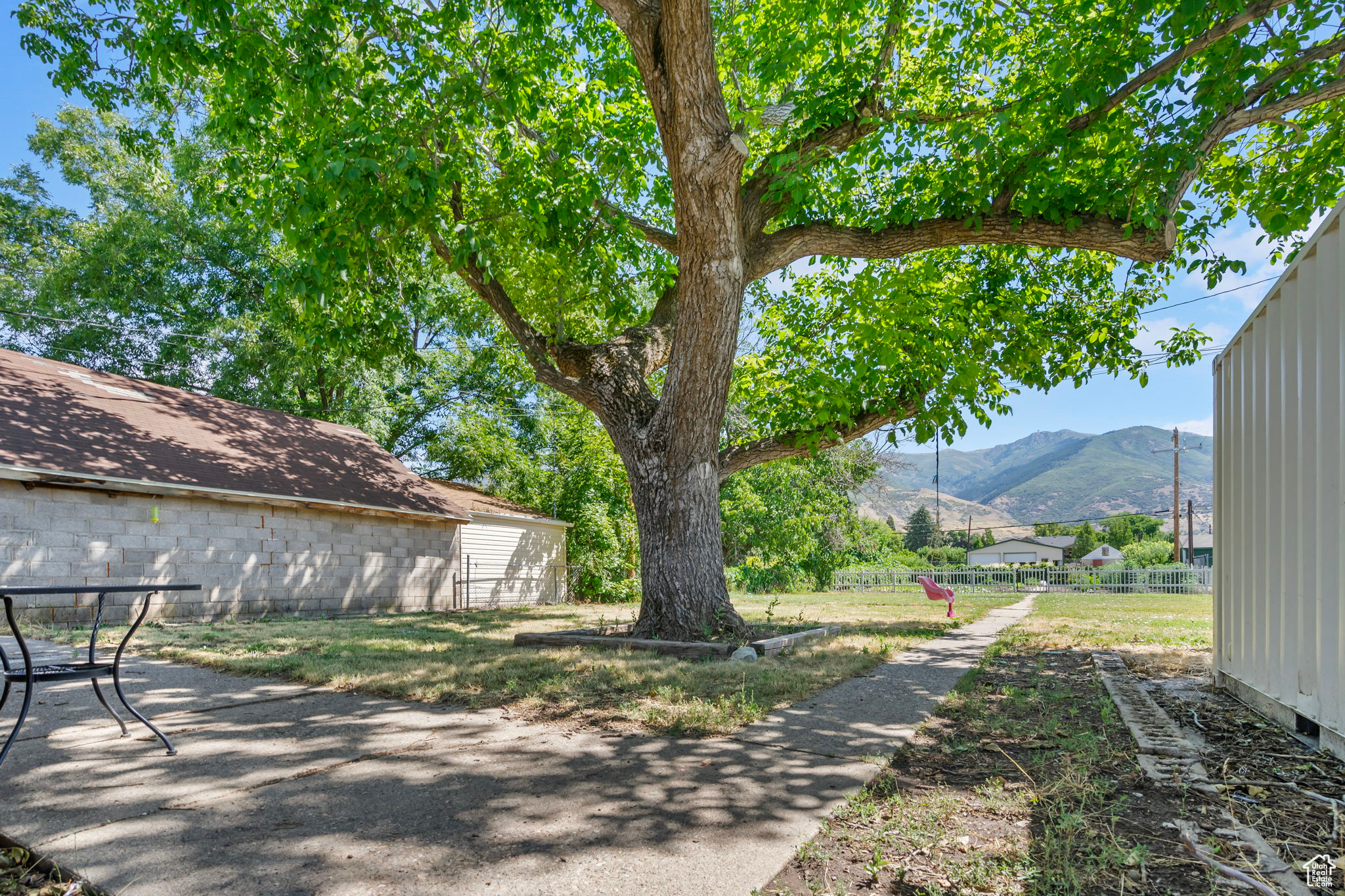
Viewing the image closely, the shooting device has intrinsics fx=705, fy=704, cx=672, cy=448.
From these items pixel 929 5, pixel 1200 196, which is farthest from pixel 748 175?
pixel 1200 196

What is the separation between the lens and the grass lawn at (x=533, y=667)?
464 centimetres

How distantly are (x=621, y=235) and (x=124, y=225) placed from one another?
18236mm

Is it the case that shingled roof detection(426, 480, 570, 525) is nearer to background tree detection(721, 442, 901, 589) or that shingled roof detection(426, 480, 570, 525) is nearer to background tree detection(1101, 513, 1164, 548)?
background tree detection(721, 442, 901, 589)

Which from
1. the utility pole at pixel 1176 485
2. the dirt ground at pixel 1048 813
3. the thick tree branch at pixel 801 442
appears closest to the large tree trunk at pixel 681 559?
the thick tree branch at pixel 801 442

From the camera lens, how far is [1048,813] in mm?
2770

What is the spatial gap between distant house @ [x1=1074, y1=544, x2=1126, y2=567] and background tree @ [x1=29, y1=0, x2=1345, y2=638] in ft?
210

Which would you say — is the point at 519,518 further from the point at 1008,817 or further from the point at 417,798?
the point at 1008,817

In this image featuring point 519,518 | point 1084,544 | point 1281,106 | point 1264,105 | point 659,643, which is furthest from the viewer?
point 1084,544

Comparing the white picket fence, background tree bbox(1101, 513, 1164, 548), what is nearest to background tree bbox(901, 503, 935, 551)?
background tree bbox(1101, 513, 1164, 548)

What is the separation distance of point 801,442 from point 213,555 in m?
10.0

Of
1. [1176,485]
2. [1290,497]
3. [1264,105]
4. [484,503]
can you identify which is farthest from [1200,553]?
[1290,497]

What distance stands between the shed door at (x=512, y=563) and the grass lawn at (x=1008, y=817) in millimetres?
13723

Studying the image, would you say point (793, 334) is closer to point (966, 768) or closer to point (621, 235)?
point (621, 235)

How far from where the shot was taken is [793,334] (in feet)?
33.4
